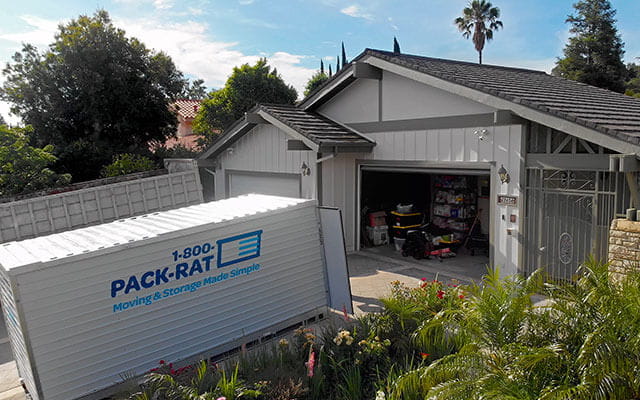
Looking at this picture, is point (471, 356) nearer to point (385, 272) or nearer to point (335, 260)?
point (335, 260)

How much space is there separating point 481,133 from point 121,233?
727cm

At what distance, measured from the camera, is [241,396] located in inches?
183

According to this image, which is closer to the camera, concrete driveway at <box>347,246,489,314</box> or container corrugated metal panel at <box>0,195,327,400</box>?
container corrugated metal panel at <box>0,195,327,400</box>

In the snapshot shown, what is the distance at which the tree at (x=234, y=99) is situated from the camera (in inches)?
987

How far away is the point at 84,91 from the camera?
68.1 ft

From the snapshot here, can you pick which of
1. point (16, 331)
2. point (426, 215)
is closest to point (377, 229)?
point (426, 215)

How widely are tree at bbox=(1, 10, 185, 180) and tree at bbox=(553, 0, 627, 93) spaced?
90.0 ft

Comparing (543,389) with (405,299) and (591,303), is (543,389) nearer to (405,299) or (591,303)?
(591,303)

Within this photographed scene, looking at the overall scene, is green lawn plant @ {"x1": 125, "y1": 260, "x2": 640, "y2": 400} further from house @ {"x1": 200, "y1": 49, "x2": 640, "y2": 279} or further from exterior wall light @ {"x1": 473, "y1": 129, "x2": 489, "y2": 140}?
exterior wall light @ {"x1": 473, "y1": 129, "x2": 489, "y2": 140}

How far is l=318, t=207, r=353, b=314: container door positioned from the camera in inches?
310

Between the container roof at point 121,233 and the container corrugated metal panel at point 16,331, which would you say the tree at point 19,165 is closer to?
the container roof at point 121,233

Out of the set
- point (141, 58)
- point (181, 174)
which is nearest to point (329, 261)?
point (181, 174)

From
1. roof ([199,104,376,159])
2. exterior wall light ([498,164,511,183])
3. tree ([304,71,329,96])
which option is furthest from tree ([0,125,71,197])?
tree ([304,71,329,96])

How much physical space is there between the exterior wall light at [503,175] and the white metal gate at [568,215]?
15.7 inches
